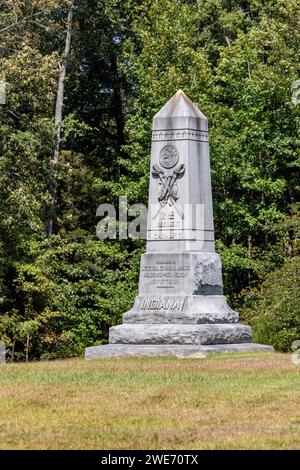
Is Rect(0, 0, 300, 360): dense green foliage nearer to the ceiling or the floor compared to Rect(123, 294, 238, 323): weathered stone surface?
nearer to the ceiling

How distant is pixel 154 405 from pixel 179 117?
8.85 m

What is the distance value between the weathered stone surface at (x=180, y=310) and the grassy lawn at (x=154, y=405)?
7.20 feet

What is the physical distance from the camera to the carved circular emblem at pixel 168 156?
20.1 m

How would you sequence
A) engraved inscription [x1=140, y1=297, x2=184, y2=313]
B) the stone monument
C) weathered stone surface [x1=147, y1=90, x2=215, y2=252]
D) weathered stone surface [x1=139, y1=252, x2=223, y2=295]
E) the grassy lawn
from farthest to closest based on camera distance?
1. weathered stone surface [x1=147, y1=90, x2=215, y2=252]
2. weathered stone surface [x1=139, y1=252, x2=223, y2=295]
3. engraved inscription [x1=140, y1=297, x2=184, y2=313]
4. the stone monument
5. the grassy lawn

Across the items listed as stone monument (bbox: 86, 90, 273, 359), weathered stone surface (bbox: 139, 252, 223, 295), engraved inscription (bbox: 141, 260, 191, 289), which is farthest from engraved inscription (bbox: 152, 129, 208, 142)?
engraved inscription (bbox: 141, 260, 191, 289)

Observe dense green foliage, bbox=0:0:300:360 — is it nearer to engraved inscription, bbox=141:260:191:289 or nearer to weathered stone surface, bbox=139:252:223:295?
weathered stone surface, bbox=139:252:223:295

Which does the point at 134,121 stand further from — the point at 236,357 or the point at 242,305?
the point at 236,357

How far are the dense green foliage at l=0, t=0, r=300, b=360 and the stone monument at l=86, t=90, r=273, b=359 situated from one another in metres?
6.46

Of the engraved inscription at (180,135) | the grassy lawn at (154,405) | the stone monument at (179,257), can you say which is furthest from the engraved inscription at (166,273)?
the grassy lawn at (154,405)

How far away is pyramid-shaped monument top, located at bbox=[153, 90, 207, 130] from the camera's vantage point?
20.2m

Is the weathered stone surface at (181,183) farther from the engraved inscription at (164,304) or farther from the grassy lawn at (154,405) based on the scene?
the grassy lawn at (154,405)
